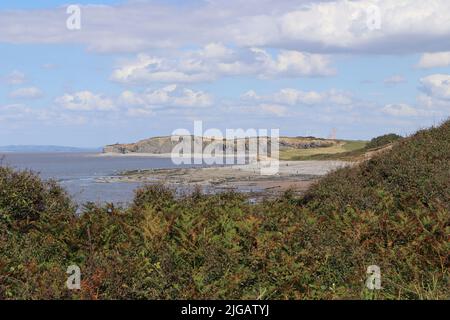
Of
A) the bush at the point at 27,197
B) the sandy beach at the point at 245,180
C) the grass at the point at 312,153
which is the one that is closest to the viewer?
the bush at the point at 27,197

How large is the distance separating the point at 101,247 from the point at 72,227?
96 centimetres

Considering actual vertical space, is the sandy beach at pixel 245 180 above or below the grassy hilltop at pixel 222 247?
below

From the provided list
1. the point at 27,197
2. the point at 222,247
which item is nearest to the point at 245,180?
the point at 27,197

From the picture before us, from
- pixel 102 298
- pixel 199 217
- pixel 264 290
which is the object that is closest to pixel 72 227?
pixel 199 217

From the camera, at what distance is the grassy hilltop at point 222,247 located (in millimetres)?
9117

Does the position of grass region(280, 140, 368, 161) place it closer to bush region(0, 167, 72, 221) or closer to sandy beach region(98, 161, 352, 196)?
sandy beach region(98, 161, 352, 196)

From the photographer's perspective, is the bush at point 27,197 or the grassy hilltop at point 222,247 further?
the bush at point 27,197

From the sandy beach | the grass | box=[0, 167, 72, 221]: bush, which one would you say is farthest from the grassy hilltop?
the grass

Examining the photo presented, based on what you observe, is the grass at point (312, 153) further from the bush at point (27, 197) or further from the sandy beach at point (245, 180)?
the bush at point (27, 197)

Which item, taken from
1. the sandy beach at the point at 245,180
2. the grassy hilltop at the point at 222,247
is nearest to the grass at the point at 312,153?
the sandy beach at the point at 245,180

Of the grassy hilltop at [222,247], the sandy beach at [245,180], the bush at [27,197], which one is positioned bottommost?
the sandy beach at [245,180]

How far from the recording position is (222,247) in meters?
10.7

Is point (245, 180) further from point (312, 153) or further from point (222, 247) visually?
point (312, 153)

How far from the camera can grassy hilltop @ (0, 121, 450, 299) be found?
9117mm
